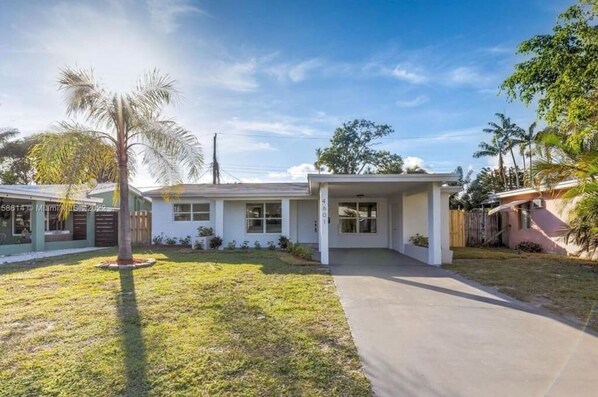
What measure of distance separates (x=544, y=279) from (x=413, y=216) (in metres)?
6.64

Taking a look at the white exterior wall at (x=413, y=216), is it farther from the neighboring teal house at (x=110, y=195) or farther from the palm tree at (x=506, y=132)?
the palm tree at (x=506, y=132)

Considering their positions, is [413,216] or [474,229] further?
[474,229]

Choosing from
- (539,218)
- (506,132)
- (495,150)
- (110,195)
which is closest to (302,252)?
(539,218)

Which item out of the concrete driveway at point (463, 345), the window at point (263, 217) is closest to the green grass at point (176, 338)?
the concrete driveway at point (463, 345)

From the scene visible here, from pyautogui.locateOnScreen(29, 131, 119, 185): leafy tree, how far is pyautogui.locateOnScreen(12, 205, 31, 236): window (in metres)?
7.68

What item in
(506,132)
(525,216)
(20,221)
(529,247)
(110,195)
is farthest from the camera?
(506,132)

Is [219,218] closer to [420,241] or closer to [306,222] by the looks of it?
[306,222]

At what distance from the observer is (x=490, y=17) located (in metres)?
9.45

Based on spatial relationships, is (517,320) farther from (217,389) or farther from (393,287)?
(217,389)

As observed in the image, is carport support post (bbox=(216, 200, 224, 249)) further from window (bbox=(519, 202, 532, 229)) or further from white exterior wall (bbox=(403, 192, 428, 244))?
window (bbox=(519, 202, 532, 229))

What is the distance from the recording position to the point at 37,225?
15.6m

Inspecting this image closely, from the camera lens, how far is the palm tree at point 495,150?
3300 centimetres

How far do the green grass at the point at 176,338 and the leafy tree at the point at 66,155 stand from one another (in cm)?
313

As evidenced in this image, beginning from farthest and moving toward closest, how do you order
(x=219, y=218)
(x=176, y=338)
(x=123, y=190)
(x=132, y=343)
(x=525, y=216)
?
1. (x=525, y=216)
2. (x=219, y=218)
3. (x=123, y=190)
4. (x=176, y=338)
5. (x=132, y=343)
